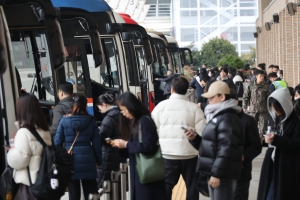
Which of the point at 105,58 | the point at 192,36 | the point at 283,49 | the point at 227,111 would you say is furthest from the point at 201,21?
the point at 227,111

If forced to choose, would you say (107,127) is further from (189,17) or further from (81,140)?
(189,17)

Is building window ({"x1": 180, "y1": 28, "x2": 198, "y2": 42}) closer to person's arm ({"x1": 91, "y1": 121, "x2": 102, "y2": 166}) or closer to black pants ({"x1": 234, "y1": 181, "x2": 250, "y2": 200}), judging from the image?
person's arm ({"x1": 91, "y1": 121, "x2": 102, "y2": 166})

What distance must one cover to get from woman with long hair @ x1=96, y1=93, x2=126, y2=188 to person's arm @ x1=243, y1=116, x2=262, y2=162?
2126 mm

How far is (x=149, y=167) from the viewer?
873 cm

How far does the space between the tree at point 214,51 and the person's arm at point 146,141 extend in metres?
96.0

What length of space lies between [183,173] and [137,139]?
Answer: 2.27 metres

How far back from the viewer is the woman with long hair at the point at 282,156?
962cm

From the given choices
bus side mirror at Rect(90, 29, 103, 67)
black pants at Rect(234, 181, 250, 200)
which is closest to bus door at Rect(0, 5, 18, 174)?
black pants at Rect(234, 181, 250, 200)

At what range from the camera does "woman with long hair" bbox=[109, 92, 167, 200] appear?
877 centimetres

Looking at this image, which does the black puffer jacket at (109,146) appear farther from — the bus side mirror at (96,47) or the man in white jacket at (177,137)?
the bus side mirror at (96,47)

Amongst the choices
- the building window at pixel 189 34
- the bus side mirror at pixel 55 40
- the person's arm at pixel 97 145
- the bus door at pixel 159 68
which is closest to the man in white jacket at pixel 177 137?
the person's arm at pixel 97 145

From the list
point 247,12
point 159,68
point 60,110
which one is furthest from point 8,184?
point 247,12

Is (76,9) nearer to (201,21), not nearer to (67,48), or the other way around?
(67,48)

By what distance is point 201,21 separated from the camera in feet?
550
